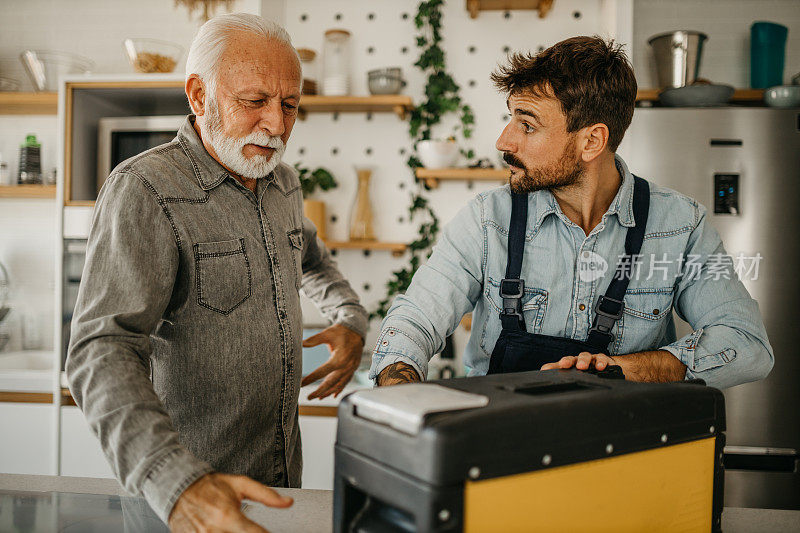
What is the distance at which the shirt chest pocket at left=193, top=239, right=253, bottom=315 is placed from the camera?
1.19 meters

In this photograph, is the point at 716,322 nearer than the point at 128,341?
No

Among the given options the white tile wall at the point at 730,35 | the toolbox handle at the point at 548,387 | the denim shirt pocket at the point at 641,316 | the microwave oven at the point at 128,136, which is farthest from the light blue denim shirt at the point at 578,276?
the white tile wall at the point at 730,35

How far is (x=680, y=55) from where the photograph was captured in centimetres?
263

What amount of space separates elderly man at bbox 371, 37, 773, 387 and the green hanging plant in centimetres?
164

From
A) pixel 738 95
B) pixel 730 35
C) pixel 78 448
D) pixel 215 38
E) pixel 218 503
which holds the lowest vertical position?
pixel 78 448

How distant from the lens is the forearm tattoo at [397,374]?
3.61 feet

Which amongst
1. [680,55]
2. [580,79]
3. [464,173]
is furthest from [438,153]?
[580,79]

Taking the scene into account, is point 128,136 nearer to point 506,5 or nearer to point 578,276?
point 506,5

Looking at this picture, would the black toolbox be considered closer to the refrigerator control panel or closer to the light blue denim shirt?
the light blue denim shirt

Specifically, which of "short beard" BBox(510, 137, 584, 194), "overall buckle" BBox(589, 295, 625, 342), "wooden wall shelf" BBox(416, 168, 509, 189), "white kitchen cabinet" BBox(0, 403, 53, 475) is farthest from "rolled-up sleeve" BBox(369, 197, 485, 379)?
"white kitchen cabinet" BBox(0, 403, 53, 475)

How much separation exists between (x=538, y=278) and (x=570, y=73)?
460 mm

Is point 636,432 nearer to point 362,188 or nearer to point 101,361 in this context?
point 101,361

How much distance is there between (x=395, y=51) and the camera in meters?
3.14

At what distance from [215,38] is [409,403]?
0.98 m
